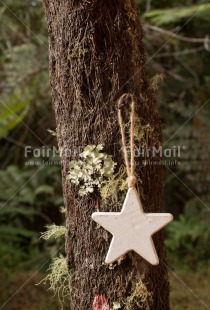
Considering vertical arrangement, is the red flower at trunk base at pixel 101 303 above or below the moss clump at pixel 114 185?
below

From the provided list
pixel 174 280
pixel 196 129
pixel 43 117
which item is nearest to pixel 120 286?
pixel 174 280

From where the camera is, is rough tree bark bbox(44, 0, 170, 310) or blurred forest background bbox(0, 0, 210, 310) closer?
rough tree bark bbox(44, 0, 170, 310)

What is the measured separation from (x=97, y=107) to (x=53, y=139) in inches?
91.4

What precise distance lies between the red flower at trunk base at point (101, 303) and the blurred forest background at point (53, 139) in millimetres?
1679

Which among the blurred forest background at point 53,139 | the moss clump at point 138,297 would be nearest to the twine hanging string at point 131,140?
the moss clump at point 138,297

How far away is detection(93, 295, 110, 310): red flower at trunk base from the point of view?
1.08 metres

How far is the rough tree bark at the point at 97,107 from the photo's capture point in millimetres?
1048

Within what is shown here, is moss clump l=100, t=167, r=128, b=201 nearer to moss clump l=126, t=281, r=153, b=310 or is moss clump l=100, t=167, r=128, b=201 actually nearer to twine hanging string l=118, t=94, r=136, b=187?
twine hanging string l=118, t=94, r=136, b=187

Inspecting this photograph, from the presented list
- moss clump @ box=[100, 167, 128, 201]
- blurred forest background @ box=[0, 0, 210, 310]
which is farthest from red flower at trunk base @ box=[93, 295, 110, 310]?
blurred forest background @ box=[0, 0, 210, 310]

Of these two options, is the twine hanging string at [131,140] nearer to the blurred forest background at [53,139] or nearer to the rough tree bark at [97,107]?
the rough tree bark at [97,107]

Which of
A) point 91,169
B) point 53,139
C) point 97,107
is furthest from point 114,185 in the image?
point 53,139

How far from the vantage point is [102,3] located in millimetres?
1038

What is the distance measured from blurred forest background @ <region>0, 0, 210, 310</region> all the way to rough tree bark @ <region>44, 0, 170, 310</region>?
1692mm

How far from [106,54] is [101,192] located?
290mm
